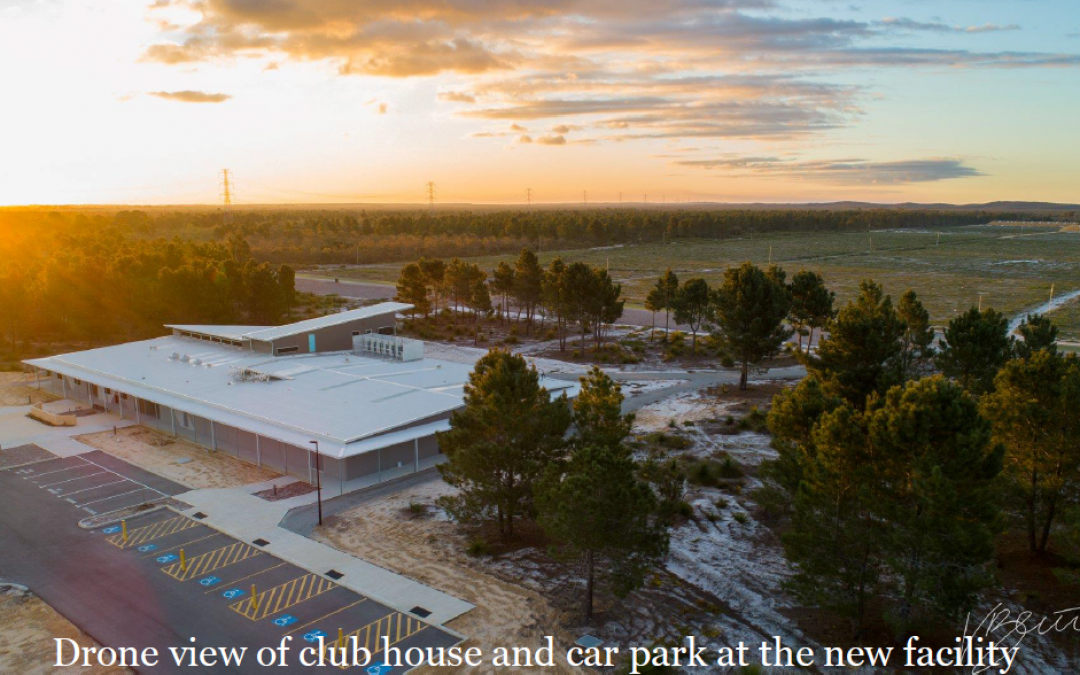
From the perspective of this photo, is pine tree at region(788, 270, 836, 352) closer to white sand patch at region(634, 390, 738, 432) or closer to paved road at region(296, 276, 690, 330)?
white sand patch at region(634, 390, 738, 432)

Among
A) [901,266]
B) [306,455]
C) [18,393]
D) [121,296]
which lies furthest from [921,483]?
[901,266]

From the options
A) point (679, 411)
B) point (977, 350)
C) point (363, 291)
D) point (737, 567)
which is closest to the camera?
point (737, 567)

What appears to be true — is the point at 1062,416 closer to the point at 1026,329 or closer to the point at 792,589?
the point at 792,589

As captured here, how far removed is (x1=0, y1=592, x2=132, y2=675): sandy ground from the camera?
71.7ft

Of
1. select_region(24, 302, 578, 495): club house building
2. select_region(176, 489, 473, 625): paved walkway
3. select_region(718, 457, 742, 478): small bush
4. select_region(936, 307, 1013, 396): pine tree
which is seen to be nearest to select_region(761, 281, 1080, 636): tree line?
select_region(718, 457, 742, 478): small bush

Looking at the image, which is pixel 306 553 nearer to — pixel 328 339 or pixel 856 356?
pixel 856 356

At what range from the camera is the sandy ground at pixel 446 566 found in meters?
23.3

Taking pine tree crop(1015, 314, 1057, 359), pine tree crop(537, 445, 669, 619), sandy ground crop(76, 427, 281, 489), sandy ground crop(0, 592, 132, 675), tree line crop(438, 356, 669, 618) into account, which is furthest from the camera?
pine tree crop(1015, 314, 1057, 359)

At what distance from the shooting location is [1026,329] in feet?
129

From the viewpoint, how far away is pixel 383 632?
76.9 feet

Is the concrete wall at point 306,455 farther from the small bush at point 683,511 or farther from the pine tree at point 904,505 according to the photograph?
the pine tree at point 904,505

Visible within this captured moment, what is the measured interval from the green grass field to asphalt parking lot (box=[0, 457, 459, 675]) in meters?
75.5

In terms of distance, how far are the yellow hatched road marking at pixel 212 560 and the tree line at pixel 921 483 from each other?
67.1 ft

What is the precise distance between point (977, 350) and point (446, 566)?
29122 millimetres
